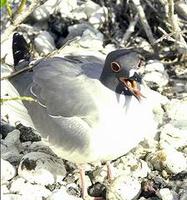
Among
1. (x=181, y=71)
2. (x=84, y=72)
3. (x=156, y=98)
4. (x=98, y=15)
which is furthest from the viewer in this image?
(x=98, y=15)

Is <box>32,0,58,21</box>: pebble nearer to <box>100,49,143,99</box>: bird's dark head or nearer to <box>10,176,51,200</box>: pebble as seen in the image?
<box>100,49,143,99</box>: bird's dark head

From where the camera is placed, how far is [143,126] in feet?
13.2

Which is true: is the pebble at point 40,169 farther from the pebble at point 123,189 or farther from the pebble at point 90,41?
the pebble at point 90,41

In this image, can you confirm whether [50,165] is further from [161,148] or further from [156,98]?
[156,98]

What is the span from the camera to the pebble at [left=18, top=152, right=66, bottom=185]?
420cm

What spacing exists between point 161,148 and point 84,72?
868 millimetres

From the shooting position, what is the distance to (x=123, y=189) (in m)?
4.06

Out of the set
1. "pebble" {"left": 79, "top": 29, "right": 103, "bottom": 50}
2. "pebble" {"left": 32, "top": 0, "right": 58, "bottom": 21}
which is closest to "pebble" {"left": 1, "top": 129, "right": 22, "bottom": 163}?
"pebble" {"left": 79, "top": 29, "right": 103, "bottom": 50}

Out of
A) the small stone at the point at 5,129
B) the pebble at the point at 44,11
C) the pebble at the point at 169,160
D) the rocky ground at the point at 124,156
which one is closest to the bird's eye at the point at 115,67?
the rocky ground at the point at 124,156

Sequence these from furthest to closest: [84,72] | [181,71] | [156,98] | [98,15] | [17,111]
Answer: [98,15] < [181,71] < [156,98] < [17,111] < [84,72]

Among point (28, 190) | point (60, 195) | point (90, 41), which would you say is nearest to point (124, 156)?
point (60, 195)

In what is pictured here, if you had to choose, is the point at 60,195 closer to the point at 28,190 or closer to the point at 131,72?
the point at 28,190

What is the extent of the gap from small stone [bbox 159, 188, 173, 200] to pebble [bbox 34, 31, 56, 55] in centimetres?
203

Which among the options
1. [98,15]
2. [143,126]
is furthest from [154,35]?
[143,126]
